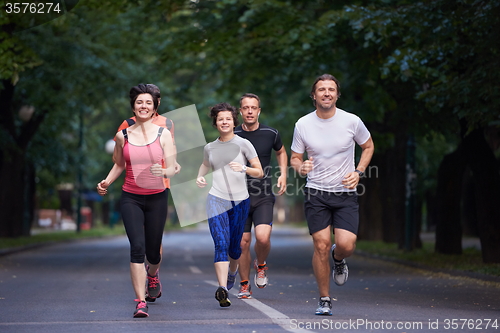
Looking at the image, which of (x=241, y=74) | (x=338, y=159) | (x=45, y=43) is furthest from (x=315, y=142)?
(x=45, y=43)

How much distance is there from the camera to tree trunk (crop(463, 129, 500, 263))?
51.4 feet

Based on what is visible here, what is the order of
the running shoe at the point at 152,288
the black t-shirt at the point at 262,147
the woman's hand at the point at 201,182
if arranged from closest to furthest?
the woman's hand at the point at 201,182 < the running shoe at the point at 152,288 < the black t-shirt at the point at 262,147

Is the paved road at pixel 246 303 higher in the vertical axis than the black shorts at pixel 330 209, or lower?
lower

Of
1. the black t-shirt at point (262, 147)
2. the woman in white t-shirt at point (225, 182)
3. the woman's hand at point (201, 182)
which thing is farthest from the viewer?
the black t-shirt at point (262, 147)

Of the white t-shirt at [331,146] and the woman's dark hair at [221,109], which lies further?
the woman's dark hair at [221,109]

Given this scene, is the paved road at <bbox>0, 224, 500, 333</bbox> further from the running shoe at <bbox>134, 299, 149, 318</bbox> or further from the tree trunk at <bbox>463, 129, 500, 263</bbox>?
the tree trunk at <bbox>463, 129, 500, 263</bbox>

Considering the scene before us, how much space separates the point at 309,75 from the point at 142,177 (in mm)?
15882

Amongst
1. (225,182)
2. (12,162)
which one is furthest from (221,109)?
(12,162)

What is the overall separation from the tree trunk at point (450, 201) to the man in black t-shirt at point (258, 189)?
10.3 metres

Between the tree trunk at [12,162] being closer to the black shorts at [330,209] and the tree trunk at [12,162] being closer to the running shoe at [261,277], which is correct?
the running shoe at [261,277]

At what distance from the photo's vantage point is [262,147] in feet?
30.1

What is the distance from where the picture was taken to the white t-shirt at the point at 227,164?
27.6 feet

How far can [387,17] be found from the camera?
13859 mm

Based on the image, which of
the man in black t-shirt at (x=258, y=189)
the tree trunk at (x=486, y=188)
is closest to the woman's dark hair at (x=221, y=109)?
the man in black t-shirt at (x=258, y=189)
